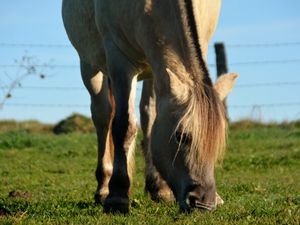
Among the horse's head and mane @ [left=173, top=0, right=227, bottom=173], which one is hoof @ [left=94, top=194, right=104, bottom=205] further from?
mane @ [left=173, top=0, right=227, bottom=173]

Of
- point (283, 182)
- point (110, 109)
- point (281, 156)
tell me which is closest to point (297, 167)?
point (281, 156)

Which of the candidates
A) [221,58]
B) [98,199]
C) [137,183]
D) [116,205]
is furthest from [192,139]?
[221,58]

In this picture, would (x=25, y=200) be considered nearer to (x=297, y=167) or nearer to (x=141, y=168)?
(x=141, y=168)

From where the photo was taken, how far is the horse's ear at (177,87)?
5.29 metres

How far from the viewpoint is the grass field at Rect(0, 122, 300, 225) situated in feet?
16.7

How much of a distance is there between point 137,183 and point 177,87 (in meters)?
3.66

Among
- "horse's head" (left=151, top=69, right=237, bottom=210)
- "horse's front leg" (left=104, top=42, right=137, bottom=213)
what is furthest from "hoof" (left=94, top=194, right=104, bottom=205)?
"horse's head" (left=151, top=69, right=237, bottom=210)

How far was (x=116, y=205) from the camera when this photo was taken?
5.89 metres

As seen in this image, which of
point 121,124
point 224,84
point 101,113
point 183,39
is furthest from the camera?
point 101,113

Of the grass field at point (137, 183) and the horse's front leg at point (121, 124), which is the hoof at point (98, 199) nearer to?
the grass field at point (137, 183)

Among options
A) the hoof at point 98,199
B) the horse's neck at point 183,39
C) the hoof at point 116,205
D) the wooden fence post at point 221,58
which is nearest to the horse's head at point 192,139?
the horse's neck at point 183,39

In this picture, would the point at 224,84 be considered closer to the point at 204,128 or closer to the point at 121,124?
the point at 204,128

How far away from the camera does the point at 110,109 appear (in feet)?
25.7

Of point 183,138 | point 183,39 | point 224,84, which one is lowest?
point 183,138
